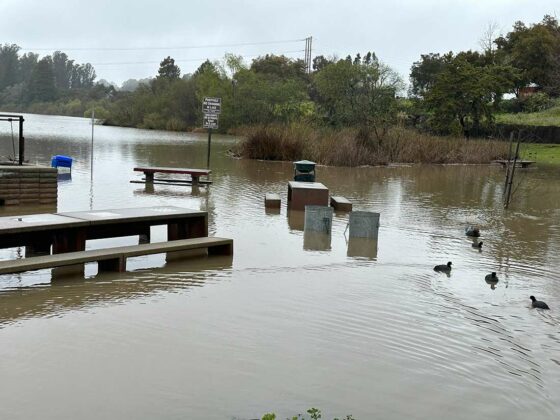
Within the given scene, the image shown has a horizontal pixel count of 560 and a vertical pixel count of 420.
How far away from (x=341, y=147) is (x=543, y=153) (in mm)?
20717

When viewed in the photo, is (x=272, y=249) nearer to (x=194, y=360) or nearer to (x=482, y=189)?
(x=194, y=360)

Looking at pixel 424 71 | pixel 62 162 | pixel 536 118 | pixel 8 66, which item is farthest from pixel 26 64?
pixel 62 162

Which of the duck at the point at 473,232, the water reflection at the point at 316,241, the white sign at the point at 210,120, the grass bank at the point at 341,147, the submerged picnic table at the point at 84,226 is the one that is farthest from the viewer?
the grass bank at the point at 341,147

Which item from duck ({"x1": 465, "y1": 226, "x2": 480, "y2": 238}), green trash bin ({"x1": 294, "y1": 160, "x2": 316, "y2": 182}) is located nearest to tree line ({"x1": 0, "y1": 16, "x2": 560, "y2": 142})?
green trash bin ({"x1": 294, "y1": 160, "x2": 316, "y2": 182})

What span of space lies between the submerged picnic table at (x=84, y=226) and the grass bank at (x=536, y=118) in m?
42.3

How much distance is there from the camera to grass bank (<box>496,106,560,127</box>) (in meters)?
48.2

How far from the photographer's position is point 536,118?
168 feet

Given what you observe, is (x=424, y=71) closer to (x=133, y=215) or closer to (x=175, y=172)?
(x=175, y=172)

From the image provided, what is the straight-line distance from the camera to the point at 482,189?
71.4ft

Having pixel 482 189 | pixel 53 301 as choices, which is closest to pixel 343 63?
pixel 482 189

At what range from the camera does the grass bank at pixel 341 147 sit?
27.9 metres

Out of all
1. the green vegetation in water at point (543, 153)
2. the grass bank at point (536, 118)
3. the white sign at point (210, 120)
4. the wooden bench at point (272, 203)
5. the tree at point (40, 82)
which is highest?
the tree at point (40, 82)

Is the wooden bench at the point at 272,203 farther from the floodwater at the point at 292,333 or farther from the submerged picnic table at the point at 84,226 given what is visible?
the submerged picnic table at the point at 84,226

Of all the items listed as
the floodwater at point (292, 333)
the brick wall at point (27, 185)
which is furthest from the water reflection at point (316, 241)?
the brick wall at point (27, 185)
